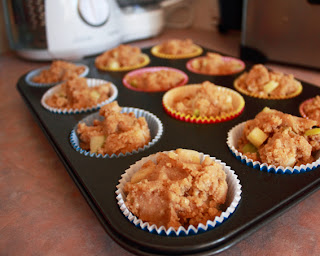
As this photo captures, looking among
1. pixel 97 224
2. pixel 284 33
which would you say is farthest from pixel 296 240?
pixel 284 33

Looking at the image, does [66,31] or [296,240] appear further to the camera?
[66,31]

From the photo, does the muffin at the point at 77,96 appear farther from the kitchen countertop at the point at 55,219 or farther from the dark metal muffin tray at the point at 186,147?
the kitchen countertop at the point at 55,219

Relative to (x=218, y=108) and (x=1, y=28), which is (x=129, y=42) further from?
(x=218, y=108)

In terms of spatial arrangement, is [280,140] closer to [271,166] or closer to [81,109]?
[271,166]

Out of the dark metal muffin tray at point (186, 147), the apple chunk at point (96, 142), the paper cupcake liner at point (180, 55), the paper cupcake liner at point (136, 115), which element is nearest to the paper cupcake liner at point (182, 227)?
the dark metal muffin tray at point (186, 147)

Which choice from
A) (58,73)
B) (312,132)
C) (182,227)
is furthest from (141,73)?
(182,227)

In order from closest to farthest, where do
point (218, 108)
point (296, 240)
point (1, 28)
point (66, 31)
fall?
point (296, 240) < point (218, 108) < point (66, 31) < point (1, 28)

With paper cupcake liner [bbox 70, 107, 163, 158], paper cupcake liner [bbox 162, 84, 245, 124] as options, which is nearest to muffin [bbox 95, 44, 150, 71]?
paper cupcake liner [bbox 162, 84, 245, 124]
